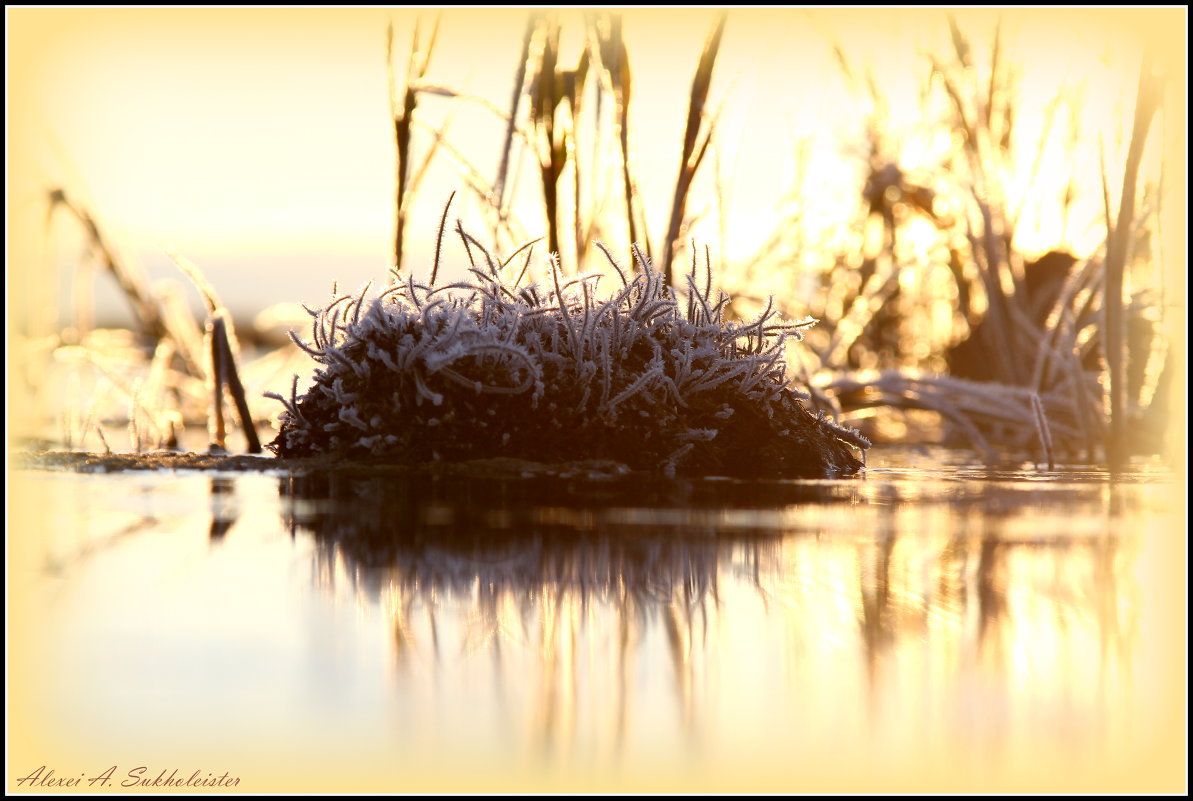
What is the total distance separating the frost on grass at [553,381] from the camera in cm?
301

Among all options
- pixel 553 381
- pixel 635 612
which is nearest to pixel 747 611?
pixel 635 612

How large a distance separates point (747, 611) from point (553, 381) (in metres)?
1.49

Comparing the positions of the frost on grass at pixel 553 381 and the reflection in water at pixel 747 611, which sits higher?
the frost on grass at pixel 553 381

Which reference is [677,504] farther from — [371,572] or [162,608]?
[162,608]

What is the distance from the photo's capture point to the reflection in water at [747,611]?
1284 mm

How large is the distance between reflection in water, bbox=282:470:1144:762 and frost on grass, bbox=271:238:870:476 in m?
0.40

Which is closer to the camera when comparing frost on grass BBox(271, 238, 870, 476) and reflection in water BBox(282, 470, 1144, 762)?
reflection in water BBox(282, 470, 1144, 762)

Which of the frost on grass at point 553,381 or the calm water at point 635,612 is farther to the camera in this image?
the frost on grass at point 553,381

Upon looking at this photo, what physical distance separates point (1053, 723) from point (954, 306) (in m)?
5.66

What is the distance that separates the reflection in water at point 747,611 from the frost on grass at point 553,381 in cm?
40

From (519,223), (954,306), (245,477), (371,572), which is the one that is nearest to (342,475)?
(245,477)

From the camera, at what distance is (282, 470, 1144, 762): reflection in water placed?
1284 mm

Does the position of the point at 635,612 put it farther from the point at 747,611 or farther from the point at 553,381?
the point at 553,381

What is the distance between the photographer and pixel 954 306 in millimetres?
6750
